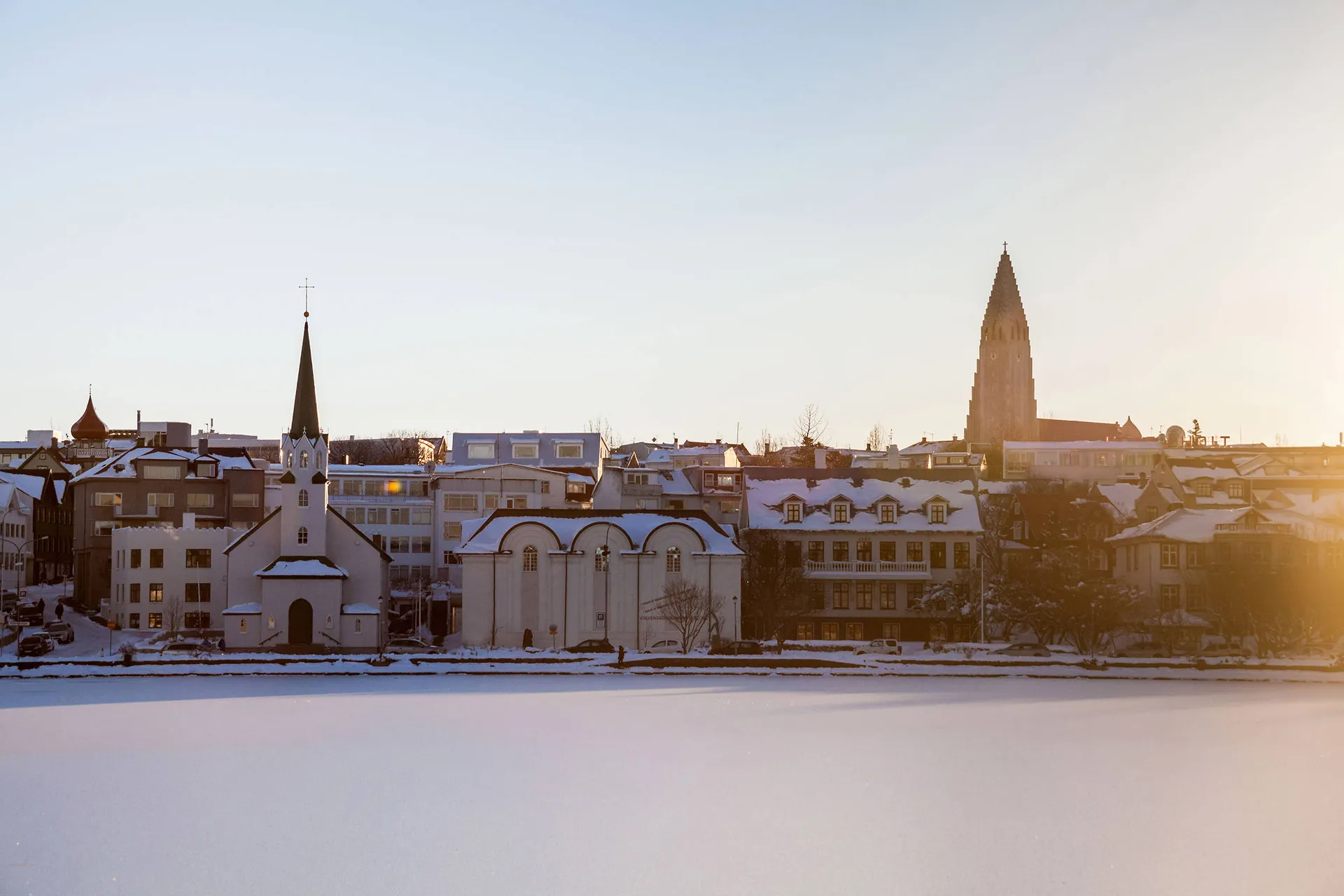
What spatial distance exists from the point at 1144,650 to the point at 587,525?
29.2 m

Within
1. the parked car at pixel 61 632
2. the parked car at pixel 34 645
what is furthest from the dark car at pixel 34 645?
the parked car at pixel 61 632

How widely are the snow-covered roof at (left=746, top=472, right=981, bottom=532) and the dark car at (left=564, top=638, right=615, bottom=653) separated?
15.3 metres

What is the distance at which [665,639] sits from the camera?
7644 centimetres

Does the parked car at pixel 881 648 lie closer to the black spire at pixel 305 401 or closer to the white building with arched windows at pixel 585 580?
the white building with arched windows at pixel 585 580

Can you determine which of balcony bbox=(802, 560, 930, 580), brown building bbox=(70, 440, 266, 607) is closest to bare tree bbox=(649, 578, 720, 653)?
balcony bbox=(802, 560, 930, 580)

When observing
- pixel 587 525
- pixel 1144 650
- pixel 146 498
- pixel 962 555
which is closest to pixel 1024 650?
pixel 1144 650

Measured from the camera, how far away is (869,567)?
85.4 m

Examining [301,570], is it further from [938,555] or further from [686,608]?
[938,555]

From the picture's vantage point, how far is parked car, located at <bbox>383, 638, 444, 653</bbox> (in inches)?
2945

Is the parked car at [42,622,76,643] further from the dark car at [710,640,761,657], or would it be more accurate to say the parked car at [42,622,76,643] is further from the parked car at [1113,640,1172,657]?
the parked car at [1113,640,1172,657]

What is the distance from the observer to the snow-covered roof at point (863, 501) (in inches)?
3398

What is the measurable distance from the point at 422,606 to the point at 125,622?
1772 centimetres

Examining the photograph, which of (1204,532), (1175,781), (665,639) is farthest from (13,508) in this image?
(1175,781)

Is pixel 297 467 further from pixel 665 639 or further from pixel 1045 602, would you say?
pixel 1045 602
